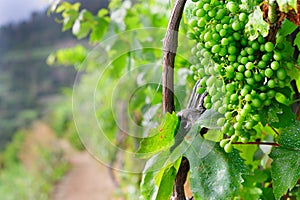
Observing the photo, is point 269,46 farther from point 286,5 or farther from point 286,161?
point 286,161

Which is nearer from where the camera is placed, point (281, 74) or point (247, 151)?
point (281, 74)

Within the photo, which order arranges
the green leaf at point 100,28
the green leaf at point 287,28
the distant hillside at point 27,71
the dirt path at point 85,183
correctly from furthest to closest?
the distant hillside at point 27,71 < the dirt path at point 85,183 < the green leaf at point 100,28 < the green leaf at point 287,28

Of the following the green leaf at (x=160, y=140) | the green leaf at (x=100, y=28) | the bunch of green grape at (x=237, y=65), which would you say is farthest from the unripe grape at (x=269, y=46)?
the green leaf at (x=100, y=28)

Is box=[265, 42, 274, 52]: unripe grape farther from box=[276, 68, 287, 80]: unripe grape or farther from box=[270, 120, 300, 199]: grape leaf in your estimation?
box=[270, 120, 300, 199]: grape leaf

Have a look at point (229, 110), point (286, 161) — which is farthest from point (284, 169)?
point (229, 110)

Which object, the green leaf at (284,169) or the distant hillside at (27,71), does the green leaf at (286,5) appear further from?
the distant hillside at (27,71)

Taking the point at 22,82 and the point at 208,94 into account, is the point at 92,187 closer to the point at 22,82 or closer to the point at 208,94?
the point at 22,82

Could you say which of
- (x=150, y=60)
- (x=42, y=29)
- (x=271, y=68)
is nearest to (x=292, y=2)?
(x=271, y=68)

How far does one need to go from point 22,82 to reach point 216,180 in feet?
12.7

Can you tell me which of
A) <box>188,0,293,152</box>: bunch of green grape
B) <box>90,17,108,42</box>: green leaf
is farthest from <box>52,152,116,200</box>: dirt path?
<box>188,0,293,152</box>: bunch of green grape

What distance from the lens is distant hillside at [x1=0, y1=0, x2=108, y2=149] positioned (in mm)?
3852

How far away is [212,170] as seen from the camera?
479 millimetres

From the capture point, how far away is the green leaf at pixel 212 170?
1.53 feet

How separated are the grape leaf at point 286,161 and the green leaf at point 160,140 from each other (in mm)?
114
